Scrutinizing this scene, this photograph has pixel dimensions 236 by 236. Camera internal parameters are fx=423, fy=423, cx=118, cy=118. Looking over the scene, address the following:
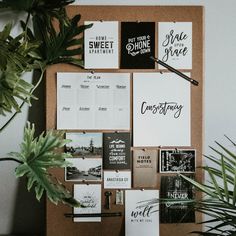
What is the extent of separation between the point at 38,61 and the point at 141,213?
2.26 ft

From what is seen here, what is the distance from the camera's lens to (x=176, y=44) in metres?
1.60

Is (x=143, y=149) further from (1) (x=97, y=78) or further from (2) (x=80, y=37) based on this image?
(2) (x=80, y=37)

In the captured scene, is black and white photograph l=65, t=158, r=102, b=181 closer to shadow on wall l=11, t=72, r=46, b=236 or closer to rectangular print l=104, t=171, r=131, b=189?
rectangular print l=104, t=171, r=131, b=189

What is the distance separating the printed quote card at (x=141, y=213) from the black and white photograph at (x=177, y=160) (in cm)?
10

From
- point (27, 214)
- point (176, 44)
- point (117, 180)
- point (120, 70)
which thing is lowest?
point (27, 214)

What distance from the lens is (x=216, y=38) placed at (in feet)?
5.46

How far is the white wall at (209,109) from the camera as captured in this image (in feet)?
5.45

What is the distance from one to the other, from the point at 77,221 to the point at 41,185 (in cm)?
34

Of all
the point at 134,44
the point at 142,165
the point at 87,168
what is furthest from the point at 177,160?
the point at 134,44

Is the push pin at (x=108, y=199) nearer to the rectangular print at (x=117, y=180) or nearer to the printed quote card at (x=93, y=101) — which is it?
the rectangular print at (x=117, y=180)

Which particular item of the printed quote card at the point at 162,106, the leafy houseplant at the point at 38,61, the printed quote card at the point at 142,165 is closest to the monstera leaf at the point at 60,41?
the leafy houseplant at the point at 38,61

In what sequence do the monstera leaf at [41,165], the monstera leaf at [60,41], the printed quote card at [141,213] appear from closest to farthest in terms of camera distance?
the monstera leaf at [41,165] → the monstera leaf at [60,41] → the printed quote card at [141,213]

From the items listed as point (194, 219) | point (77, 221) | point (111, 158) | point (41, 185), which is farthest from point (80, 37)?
point (194, 219)

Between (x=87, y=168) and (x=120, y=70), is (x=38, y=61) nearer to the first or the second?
(x=120, y=70)
